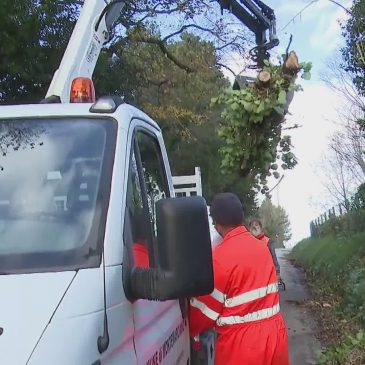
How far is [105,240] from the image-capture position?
7.65ft

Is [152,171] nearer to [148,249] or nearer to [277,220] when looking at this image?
[148,249]

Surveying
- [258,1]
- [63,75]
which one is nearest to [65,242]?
[63,75]

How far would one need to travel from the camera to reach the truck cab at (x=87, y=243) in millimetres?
1982

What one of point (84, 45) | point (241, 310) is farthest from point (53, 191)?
point (84, 45)

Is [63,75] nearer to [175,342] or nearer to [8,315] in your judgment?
[175,342]

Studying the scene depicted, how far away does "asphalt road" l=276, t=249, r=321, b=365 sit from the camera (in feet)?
29.1

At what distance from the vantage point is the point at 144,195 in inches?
121

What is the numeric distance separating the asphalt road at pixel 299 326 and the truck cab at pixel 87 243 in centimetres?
609

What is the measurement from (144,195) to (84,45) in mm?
2186

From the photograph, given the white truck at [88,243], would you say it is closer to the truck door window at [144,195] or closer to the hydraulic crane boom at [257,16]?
the truck door window at [144,195]

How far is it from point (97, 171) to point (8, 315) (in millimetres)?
807

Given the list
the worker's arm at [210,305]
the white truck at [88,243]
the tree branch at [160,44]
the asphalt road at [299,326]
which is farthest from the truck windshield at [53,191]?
the tree branch at [160,44]

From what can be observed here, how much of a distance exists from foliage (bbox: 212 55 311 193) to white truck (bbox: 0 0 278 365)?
2.65 meters

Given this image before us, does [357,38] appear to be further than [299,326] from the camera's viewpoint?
Yes
